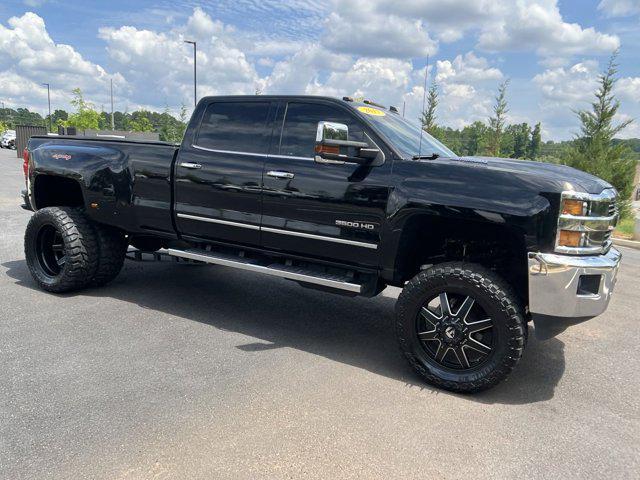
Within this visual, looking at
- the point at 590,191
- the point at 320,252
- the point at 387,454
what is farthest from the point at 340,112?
the point at 387,454

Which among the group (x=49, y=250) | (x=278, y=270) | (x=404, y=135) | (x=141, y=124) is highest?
(x=141, y=124)

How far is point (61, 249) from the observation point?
213 inches

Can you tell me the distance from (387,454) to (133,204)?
346 centimetres

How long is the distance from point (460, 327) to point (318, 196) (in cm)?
145

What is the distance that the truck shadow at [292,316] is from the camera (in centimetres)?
385

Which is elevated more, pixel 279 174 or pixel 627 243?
pixel 279 174

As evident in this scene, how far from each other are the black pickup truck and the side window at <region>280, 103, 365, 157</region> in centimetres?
1

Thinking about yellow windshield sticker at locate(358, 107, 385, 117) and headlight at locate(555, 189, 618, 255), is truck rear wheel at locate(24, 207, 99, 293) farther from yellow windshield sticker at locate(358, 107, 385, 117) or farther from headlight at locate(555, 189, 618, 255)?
headlight at locate(555, 189, 618, 255)

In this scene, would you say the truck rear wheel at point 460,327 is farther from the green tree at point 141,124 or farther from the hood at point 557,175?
the green tree at point 141,124

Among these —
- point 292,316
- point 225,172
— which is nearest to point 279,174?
point 225,172

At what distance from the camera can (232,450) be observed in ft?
8.90

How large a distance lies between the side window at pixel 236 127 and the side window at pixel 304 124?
202 mm

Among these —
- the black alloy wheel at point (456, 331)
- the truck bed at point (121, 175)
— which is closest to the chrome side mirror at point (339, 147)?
the black alloy wheel at point (456, 331)

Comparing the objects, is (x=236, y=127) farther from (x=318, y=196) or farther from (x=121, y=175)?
(x=121, y=175)
